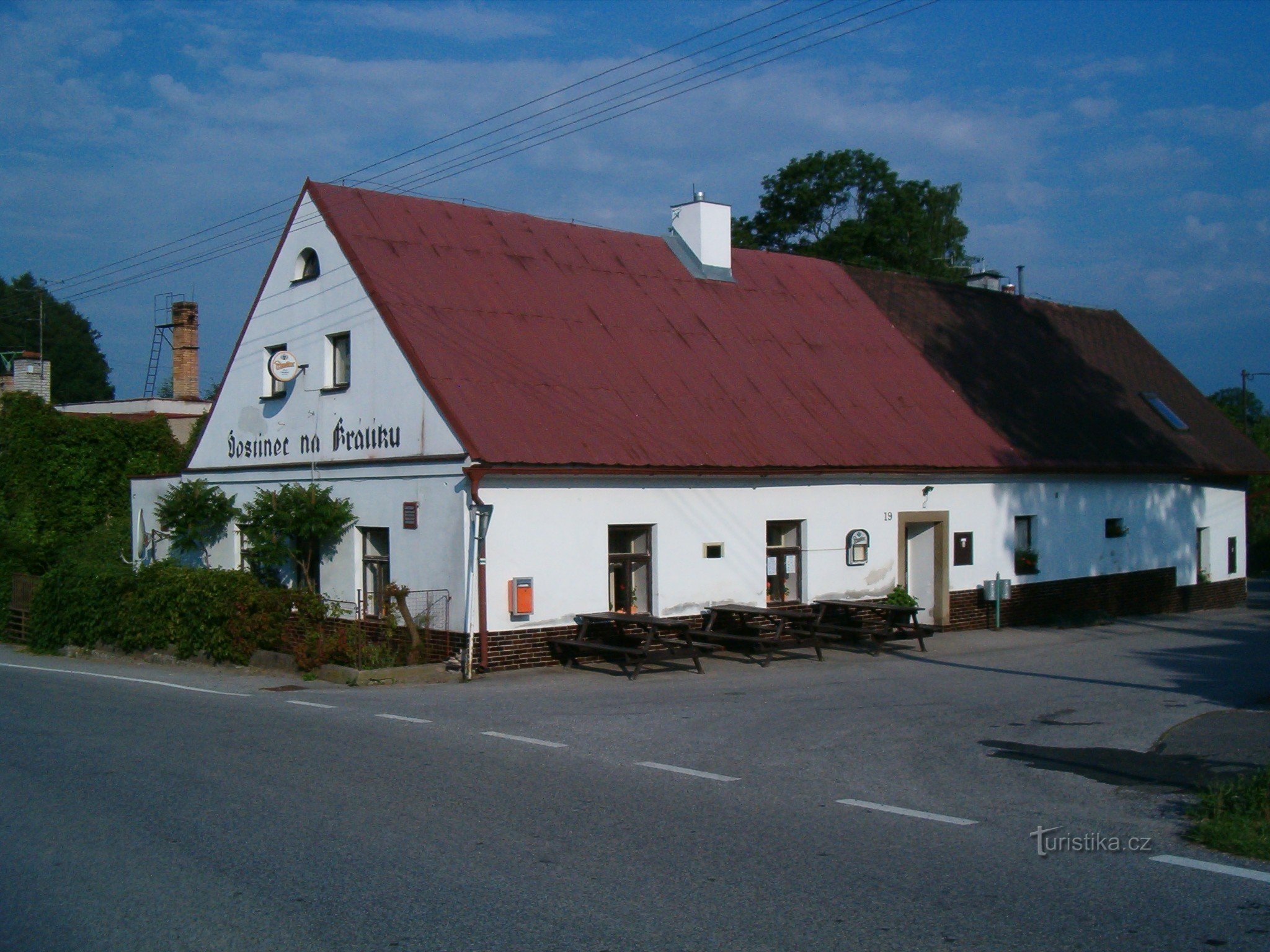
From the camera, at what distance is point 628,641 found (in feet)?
59.9

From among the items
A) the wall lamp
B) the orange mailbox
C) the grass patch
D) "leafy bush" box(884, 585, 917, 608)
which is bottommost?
the grass patch

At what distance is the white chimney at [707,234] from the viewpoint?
24391 mm

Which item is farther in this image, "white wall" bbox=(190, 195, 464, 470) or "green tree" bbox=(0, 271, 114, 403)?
"green tree" bbox=(0, 271, 114, 403)

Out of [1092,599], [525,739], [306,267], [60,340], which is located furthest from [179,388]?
[60,340]

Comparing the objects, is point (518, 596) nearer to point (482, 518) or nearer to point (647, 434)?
point (482, 518)

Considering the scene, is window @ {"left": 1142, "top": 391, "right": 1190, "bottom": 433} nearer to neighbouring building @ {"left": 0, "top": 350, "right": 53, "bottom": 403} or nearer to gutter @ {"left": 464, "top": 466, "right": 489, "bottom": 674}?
gutter @ {"left": 464, "top": 466, "right": 489, "bottom": 674}

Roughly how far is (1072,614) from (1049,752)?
54.7ft

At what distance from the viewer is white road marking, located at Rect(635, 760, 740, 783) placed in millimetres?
9369

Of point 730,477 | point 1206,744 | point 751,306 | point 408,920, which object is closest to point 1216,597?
point 751,306

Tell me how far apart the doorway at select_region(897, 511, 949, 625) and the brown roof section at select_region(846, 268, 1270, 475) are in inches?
127

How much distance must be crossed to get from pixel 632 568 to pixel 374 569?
165 inches

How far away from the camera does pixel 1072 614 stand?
2605cm

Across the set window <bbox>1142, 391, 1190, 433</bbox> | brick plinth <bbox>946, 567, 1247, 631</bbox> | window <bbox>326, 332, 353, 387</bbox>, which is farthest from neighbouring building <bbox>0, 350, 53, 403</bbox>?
window <bbox>1142, 391, 1190, 433</bbox>

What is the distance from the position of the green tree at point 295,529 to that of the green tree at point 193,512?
137cm
